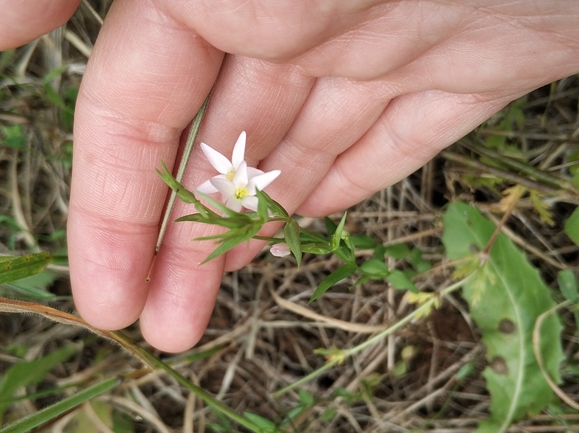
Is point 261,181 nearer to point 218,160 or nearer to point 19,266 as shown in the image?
point 218,160

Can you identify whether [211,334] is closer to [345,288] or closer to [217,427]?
[217,427]

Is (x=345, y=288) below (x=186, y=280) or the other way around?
below

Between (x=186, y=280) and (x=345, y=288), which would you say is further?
(x=345, y=288)

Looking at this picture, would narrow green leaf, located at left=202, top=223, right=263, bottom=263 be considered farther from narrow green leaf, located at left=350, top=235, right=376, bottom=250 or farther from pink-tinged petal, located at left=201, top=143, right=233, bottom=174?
narrow green leaf, located at left=350, top=235, right=376, bottom=250

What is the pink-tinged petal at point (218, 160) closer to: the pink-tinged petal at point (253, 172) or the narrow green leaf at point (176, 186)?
the pink-tinged petal at point (253, 172)

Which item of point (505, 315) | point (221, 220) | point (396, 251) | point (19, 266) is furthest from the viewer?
point (505, 315)

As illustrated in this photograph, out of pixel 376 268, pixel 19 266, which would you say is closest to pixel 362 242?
pixel 376 268

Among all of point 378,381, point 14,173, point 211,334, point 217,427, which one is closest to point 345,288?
point 378,381

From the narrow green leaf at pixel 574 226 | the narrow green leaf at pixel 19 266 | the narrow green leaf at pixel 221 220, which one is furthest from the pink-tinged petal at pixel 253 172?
the narrow green leaf at pixel 574 226

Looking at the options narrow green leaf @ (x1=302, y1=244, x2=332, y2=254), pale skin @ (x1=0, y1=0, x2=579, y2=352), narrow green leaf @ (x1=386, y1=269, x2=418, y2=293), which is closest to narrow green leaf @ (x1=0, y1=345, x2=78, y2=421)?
pale skin @ (x1=0, y1=0, x2=579, y2=352)
